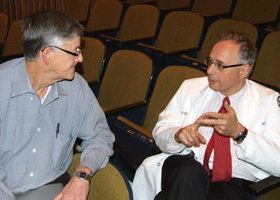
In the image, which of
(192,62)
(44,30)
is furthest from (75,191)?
(192,62)

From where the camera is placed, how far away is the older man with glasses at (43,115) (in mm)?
1345

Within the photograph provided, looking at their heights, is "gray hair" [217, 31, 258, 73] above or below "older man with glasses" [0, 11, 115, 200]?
above

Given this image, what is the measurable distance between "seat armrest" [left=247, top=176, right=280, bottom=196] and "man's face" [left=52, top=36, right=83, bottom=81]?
3.21 ft

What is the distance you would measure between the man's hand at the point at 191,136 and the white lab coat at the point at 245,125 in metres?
0.13

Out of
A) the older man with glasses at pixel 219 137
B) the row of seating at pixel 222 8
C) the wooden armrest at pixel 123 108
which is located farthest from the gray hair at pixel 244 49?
the row of seating at pixel 222 8

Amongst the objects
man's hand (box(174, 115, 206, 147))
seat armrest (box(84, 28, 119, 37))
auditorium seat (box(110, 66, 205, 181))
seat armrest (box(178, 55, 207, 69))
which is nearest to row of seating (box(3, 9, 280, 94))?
seat armrest (box(178, 55, 207, 69))

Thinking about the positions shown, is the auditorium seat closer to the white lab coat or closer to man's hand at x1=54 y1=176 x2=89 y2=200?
the white lab coat

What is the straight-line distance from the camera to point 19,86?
138 centimetres

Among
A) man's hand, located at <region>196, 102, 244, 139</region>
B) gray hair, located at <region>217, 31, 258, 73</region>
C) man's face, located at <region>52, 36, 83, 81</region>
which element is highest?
gray hair, located at <region>217, 31, 258, 73</region>

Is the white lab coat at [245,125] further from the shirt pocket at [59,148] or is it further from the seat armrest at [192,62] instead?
the seat armrest at [192,62]

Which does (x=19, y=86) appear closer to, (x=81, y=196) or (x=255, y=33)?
(x=81, y=196)

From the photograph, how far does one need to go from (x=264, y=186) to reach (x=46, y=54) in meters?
1.14

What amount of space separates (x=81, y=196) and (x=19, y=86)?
56 centimetres

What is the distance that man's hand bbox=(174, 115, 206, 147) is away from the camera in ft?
4.77
